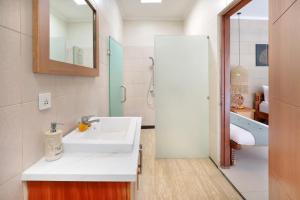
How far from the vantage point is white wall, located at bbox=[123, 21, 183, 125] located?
188 inches

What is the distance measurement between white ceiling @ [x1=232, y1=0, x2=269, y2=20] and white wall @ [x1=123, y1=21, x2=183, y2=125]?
1556 millimetres

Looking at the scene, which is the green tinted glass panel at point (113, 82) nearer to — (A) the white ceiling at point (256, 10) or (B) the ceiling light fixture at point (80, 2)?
(B) the ceiling light fixture at point (80, 2)

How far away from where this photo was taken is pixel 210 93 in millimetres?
3062

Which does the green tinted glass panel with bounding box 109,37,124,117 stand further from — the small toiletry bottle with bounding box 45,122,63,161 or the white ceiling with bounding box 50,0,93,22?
the small toiletry bottle with bounding box 45,122,63,161

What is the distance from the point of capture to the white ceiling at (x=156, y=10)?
3.85 m

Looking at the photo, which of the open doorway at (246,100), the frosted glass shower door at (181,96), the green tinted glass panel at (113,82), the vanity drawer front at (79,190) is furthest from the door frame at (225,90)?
the vanity drawer front at (79,190)

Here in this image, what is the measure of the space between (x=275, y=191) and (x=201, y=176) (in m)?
1.12

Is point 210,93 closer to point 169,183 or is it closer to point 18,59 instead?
point 169,183

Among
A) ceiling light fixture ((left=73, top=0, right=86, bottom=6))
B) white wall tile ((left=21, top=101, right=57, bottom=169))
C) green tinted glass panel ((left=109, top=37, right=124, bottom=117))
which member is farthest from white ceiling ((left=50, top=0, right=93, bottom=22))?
green tinted glass panel ((left=109, top=37, right=124, bottom=117))

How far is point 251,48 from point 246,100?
3.69 ft

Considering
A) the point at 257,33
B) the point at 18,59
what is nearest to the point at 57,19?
the point at 18,59

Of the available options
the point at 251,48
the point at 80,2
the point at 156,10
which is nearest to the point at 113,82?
the point at 80,2

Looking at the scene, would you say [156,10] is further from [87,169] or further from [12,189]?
[12,189]

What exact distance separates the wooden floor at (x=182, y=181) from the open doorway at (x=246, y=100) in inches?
6.7
